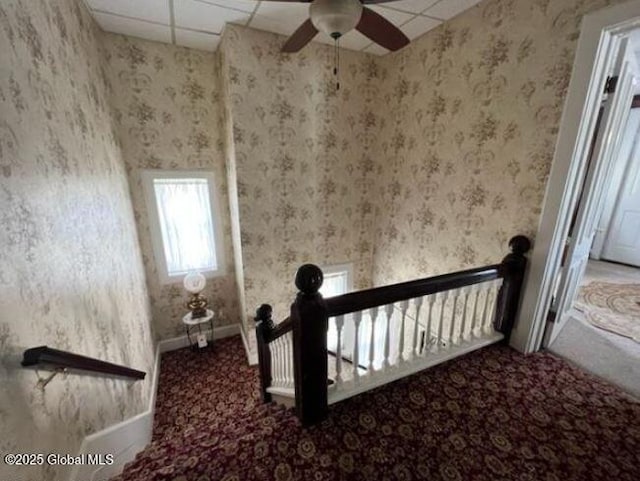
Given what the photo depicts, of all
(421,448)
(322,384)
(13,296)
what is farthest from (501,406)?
(13,296)

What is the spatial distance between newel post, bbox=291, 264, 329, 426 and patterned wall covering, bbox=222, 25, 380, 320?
5.78 ft

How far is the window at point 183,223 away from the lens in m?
3.04

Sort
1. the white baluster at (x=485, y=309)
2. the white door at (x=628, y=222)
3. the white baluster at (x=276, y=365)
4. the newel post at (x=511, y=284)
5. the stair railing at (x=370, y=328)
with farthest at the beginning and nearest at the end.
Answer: the white door at (x=628, y=222), the white baluster at (x=276, y=365), the white baluster at (x=485, y=309), the newel post at (x=511, y=284), the stair railing at (x=370, y=328)

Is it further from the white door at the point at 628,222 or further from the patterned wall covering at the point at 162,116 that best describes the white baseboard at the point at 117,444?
the white door at the point at 628,222

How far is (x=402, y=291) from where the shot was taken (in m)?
1.52

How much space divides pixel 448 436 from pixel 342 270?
230 centimetres

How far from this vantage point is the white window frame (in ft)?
11.4

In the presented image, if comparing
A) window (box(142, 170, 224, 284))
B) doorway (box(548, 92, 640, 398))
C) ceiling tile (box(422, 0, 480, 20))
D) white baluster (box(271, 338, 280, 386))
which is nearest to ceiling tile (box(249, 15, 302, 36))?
ceiling tile (box(422, 0, 480, 20))

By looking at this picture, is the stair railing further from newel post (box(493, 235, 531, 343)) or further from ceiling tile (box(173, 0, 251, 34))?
ceiling tile (box(173, 0, 251, 34))

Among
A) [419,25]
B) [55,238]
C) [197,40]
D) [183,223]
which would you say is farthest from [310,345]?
[197,40]

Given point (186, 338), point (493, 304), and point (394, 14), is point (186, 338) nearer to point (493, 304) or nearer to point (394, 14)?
point (493, 304)

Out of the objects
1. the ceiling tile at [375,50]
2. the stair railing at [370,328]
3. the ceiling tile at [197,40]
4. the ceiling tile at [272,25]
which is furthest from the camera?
the ceiling tile at [375,50]

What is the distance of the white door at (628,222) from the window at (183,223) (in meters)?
6.01

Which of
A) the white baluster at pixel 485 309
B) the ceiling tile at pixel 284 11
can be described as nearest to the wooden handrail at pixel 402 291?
the white baluster at pixel 485 309
